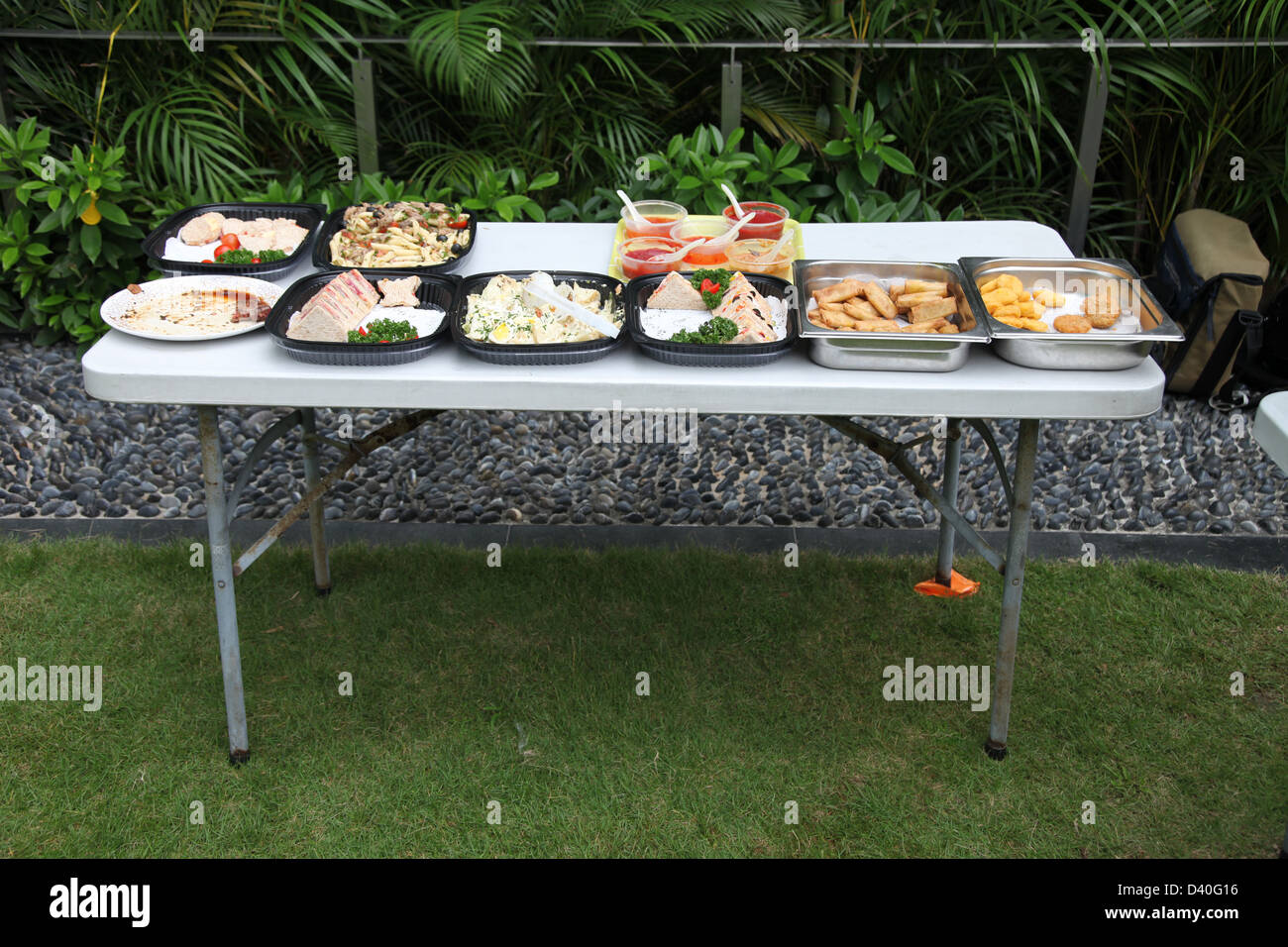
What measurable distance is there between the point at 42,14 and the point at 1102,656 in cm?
504

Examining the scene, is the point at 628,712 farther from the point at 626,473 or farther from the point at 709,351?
the point at 626,473

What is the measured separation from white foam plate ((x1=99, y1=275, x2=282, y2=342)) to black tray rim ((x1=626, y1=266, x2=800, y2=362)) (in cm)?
86

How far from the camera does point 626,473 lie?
15.1 ft

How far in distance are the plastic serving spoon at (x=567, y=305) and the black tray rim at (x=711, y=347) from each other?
0.05 m

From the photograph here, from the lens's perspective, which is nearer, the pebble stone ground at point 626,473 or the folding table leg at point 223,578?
the folding table leg at point 223,578

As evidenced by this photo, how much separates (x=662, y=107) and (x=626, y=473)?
1975 millimetres

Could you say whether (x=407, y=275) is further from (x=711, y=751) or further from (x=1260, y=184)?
(x=1260, y=184)

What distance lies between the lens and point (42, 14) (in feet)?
17.9

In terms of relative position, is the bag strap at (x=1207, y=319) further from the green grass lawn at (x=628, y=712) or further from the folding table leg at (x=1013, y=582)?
the folding table leg at (x=1013, y=582)

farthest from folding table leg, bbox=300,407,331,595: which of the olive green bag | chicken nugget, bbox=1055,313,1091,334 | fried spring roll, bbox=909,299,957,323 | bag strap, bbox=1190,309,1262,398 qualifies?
bag strap, bbox=1190,309,1262,398

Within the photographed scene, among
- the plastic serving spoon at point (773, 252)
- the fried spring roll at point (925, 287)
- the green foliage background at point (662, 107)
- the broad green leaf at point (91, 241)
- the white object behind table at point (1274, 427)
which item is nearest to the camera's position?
the white object behind table at point (1274, 427)

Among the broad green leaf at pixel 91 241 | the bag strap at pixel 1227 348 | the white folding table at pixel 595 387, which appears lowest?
the bag strap at pixel 1227 348

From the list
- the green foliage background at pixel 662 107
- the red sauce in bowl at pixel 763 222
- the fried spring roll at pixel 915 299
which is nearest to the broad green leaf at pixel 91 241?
the green foliage background at pixel 662 107

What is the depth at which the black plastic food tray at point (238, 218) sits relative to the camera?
309 cm
